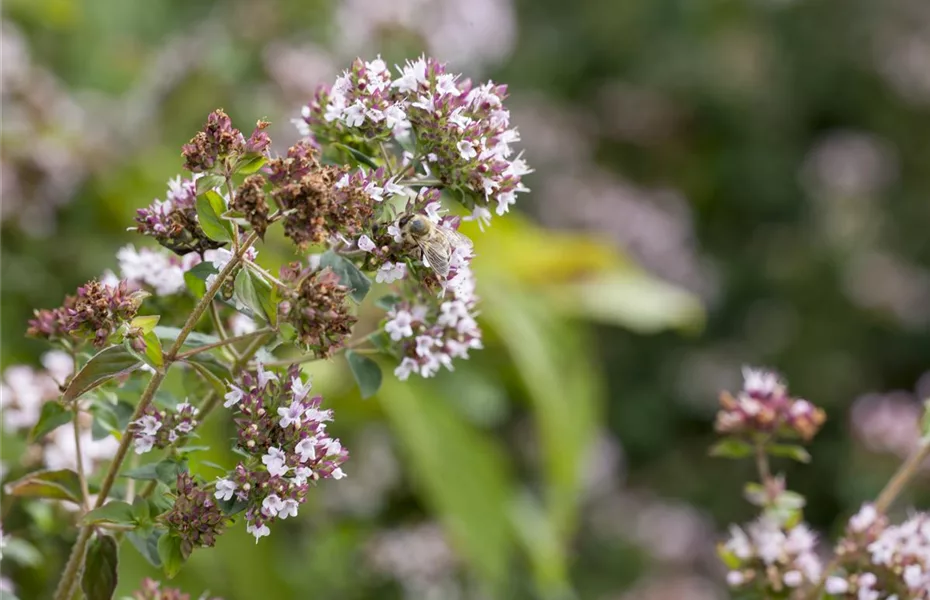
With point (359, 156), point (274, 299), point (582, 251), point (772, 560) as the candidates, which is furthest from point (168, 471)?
point (582, 251)

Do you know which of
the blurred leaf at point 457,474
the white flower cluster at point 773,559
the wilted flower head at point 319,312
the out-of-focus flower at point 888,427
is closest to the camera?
the wilted flower head at point 319,312

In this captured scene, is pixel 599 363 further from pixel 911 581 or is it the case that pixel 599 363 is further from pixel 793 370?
pixel 911 581

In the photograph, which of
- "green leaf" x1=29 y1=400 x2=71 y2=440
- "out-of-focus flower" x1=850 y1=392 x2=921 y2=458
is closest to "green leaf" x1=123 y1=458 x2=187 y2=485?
"green leaf" x1=29 y1=400 x2=71 y2=440

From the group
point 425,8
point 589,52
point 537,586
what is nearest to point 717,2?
point 589,52

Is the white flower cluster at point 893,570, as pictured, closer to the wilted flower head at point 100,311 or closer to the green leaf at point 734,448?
the green leaf at point 734,448

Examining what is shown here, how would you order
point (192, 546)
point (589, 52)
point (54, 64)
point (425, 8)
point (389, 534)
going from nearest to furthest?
point (192, 546)
point (389, 534)
point (425, 8)
point (54, 64)
point (589, 52)

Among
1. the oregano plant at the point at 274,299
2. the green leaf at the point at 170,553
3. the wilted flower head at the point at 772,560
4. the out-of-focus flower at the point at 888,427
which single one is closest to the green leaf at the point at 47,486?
the oregano plant at the point at 274,299
